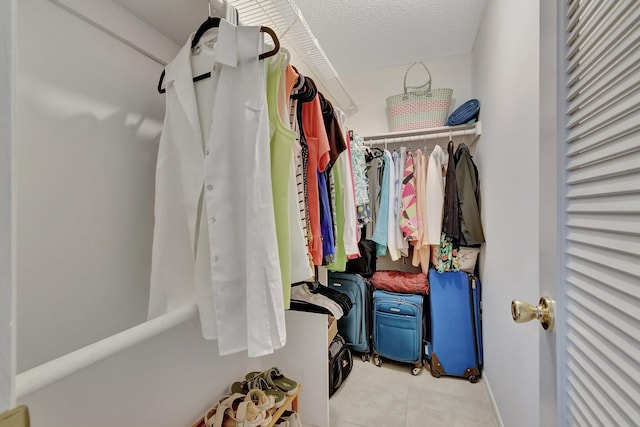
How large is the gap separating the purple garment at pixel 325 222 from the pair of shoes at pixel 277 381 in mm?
700

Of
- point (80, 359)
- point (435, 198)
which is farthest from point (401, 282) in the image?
point (80, 359)

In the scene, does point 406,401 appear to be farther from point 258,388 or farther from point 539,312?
point 539,312

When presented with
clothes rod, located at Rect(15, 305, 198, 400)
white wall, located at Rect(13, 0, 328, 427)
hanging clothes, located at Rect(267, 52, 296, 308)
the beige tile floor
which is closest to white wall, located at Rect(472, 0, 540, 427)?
the beige tile floor

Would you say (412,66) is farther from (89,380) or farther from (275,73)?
(89,380)

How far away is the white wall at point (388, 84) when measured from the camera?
2.26 meters

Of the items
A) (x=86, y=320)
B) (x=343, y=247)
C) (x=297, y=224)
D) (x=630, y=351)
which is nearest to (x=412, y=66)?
(x=343, y=247)

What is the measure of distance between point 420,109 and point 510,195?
1155mm

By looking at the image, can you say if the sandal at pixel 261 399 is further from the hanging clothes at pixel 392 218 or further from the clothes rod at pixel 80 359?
the hanging clothes at pixel 392 218

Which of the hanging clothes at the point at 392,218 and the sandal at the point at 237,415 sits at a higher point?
the hanging clothes at the point at 392,218

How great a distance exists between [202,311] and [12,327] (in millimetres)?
589

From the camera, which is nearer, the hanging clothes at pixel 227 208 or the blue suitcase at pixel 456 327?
the hanging clothes at pixel 227 208

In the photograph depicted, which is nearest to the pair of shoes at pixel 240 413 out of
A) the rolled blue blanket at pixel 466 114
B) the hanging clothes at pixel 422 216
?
the hanging clothes at pixel 422 216

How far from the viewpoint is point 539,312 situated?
557 mm

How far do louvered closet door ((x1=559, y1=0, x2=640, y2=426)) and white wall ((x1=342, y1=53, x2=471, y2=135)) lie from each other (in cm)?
203
